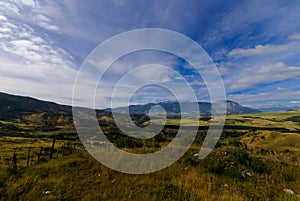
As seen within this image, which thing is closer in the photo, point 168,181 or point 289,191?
point 289,191

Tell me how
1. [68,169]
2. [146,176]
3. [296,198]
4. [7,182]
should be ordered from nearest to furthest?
[296,198] → [7,182] → [146,176] → [68,169]

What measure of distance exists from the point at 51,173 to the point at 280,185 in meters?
10.8

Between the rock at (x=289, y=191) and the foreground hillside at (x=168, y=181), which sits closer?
the foreground hillside at (x=168, y=181)

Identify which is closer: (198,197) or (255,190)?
(198,197)

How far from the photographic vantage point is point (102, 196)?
24.3 feet

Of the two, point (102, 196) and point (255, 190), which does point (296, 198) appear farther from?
point (102, 196)

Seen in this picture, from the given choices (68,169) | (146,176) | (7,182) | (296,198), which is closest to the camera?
(296,198)

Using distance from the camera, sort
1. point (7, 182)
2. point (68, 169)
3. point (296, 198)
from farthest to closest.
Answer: point (68, 169), point (7, 182), point (296, 198)

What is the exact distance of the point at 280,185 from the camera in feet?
29.5

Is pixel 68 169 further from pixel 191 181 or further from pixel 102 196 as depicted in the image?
pixel 191 181

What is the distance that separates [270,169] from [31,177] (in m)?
12.1

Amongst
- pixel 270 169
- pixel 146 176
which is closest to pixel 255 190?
pixel 270 169

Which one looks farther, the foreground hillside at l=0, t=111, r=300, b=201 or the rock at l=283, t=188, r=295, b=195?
the rock at l=283, t=188, r=295, b=195

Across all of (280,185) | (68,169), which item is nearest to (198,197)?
(280,185)
